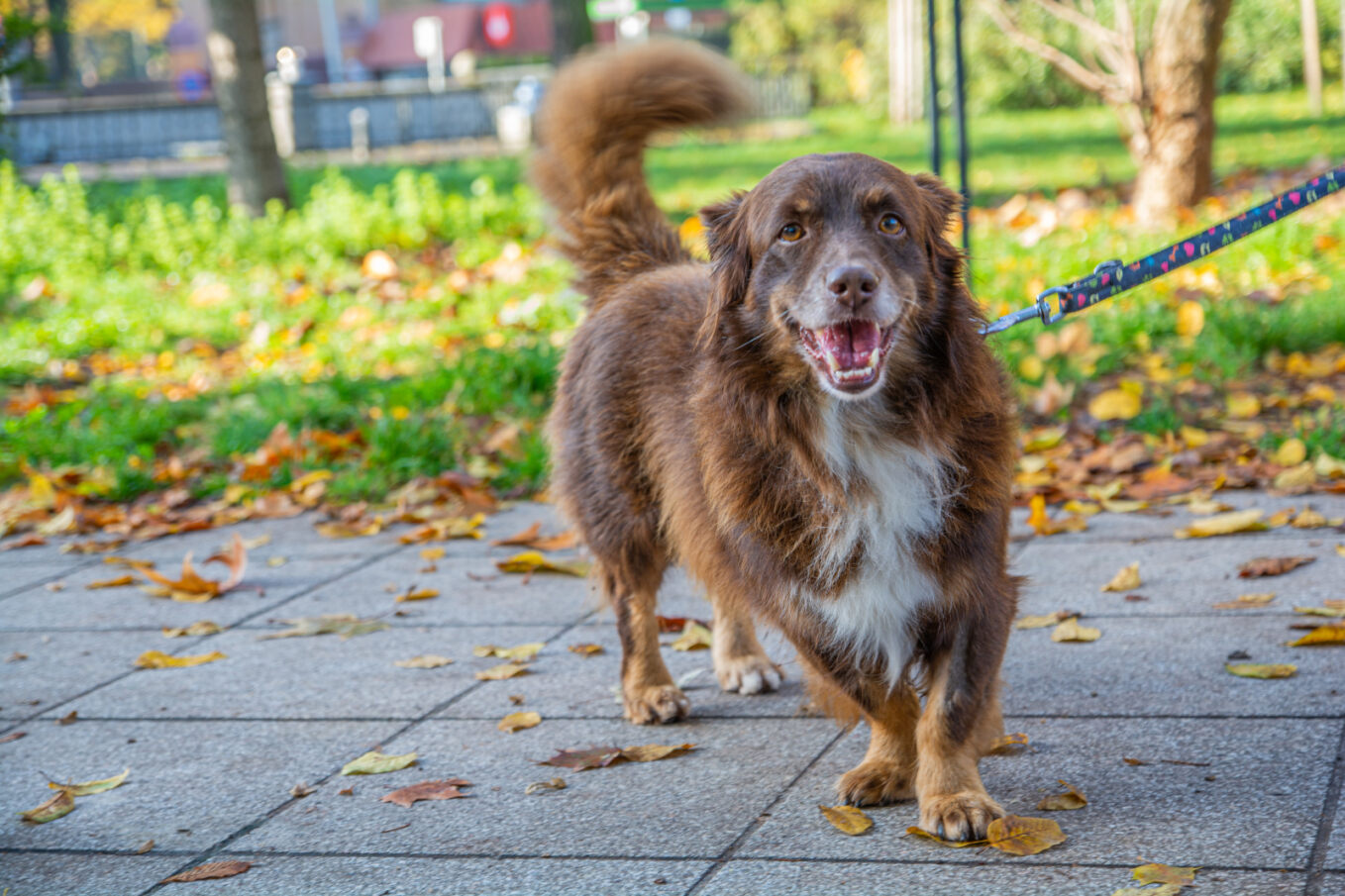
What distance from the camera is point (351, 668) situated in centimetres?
443

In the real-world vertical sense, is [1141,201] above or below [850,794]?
above

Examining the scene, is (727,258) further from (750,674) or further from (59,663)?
(59,663)

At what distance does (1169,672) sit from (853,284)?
1.61m

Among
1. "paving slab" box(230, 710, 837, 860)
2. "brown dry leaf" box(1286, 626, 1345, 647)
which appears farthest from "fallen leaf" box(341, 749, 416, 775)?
"brown dry leaf" box(1286, 626, 1345, 647)

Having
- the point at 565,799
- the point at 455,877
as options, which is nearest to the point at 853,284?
the point at 565,799

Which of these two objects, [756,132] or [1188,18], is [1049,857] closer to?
[1188,18]

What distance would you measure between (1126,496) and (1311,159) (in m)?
8.70

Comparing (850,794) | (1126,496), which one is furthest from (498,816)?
(1126,496)

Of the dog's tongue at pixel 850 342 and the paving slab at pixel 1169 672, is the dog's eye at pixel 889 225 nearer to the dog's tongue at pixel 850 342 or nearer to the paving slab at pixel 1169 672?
the dog's tongue at pixel 850 342

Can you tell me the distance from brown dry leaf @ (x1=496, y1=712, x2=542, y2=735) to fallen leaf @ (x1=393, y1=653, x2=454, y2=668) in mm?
623

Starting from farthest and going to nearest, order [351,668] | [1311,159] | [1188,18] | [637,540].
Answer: [1311,159], [1188,18], [351,668], [637,540]

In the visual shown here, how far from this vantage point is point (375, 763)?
3566 mm

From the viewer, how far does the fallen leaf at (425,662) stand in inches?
173

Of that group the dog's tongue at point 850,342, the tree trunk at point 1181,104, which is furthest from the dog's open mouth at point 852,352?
the tree trunk at point 1181,104
